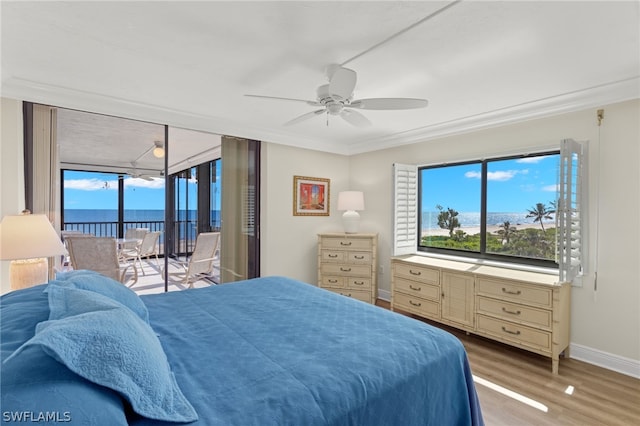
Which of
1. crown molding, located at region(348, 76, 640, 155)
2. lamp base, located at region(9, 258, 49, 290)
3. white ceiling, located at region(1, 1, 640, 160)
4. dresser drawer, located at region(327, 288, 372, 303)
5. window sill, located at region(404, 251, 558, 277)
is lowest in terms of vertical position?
dresser drawer, located at region(327, 288, 372, 303)

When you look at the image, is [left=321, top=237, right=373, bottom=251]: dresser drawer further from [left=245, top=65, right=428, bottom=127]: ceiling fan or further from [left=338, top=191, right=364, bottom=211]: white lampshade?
[left=245, top=65, right=428, bottom=127]: ceiling fan

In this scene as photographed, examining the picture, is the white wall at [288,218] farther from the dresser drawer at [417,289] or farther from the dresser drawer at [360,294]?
the dresser drawer at [417,289]

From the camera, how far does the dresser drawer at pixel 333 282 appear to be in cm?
436

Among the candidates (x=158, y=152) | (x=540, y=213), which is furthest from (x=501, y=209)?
(x=158, y=152)

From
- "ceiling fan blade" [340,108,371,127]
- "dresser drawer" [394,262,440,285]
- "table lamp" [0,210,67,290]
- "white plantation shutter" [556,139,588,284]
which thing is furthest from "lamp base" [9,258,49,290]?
"white plantation shutter" [556,139,588,284]

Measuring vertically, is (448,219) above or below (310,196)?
below

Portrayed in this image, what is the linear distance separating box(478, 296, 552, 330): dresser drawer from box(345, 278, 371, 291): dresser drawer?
150 cm

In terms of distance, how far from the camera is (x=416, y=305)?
3.70 metres

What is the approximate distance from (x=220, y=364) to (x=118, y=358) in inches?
17.6

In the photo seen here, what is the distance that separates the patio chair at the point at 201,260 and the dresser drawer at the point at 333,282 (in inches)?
60.7

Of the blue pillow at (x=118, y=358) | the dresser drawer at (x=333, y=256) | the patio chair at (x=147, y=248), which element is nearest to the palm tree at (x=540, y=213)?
the dresser drawer at (x=333, y=256)

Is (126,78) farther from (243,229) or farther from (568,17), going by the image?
(568,17)

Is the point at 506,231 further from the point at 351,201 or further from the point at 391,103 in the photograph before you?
the point at 391,103

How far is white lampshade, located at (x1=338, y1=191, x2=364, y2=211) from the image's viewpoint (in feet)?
15.0
